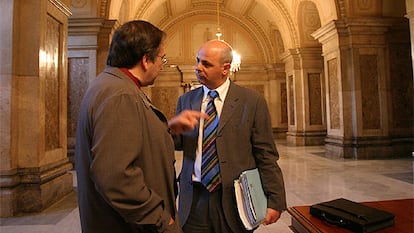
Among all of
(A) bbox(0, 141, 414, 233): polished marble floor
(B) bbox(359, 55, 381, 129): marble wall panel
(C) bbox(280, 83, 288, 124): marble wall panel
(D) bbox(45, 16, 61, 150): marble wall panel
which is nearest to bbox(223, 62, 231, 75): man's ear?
(A) bbox(0, 141, 414, 233): polished marble floor

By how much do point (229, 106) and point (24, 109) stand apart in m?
3.39

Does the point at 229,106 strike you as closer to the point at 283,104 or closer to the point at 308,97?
the point at 308,97

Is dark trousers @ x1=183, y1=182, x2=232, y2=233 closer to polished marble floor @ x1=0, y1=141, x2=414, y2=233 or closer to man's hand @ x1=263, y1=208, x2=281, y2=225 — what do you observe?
man's hand @ x1=263, y1=208, x2=281, y2=225

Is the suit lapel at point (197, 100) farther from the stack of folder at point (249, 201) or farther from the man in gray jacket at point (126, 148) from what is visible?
the man in gray jacket at point (126, 148)

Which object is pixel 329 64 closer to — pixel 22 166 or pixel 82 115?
pixel 22 166

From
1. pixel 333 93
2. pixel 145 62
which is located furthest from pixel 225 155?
pixel 333 93

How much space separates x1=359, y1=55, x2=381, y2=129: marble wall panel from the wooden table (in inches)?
259

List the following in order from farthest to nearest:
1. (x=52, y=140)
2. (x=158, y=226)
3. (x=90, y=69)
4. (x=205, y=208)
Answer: (x=90, y=69), (x=52, y=140), (x=205, y=208), (x=158, y=226)

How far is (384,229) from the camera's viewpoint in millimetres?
1910

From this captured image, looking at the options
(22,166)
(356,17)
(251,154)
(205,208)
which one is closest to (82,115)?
(205,208)

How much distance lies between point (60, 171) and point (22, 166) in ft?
2.19

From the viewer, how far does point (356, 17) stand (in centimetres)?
849

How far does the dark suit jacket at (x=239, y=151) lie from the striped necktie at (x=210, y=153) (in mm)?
38

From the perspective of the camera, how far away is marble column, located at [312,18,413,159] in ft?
27.4
